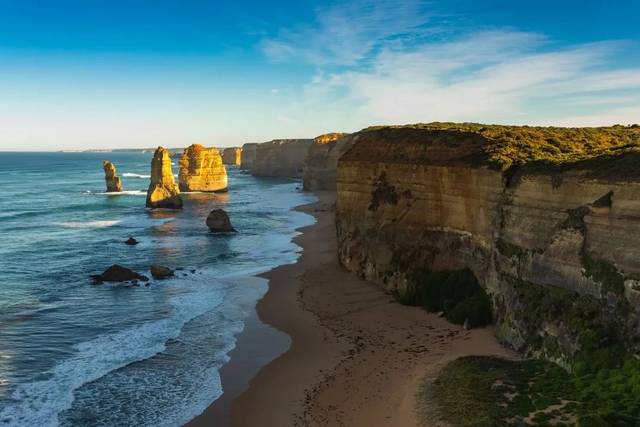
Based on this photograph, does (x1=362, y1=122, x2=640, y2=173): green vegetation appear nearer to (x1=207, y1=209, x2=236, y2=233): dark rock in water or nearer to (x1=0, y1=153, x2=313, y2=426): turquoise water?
(x1=0, y1=153, x2=313, y2=426): turquoise water

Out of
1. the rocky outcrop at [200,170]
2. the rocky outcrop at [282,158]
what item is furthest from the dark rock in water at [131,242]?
the rocky outcrop at [282,158]

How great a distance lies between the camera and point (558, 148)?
28.9 meters

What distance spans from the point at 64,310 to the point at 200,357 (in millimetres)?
12526

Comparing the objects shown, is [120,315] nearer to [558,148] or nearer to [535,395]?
[535,395]

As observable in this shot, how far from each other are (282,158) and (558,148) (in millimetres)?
143544

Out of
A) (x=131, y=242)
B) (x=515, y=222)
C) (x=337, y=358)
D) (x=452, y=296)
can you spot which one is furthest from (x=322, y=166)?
(x=337, y=358)

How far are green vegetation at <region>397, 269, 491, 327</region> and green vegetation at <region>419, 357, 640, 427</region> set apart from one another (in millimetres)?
5648

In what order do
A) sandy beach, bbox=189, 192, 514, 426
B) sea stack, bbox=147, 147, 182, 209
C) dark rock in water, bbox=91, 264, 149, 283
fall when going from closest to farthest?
sandy beach, bbox=189, 192, 514, 426
dark rock in water, bbox=91, 264, 149, 283
sea stack, bbox=147, 147, 182, 209

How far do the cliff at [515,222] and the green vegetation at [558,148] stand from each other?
0.27ft

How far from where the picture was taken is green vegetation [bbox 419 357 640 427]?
16452 mm

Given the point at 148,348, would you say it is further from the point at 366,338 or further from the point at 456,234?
the point at 456,234

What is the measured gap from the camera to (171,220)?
7588cm

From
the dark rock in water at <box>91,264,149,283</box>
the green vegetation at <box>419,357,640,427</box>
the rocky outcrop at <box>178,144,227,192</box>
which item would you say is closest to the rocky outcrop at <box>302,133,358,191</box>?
the rocky outcrop at <box>178,144,227,192</box>

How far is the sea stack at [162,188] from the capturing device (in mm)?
88312
